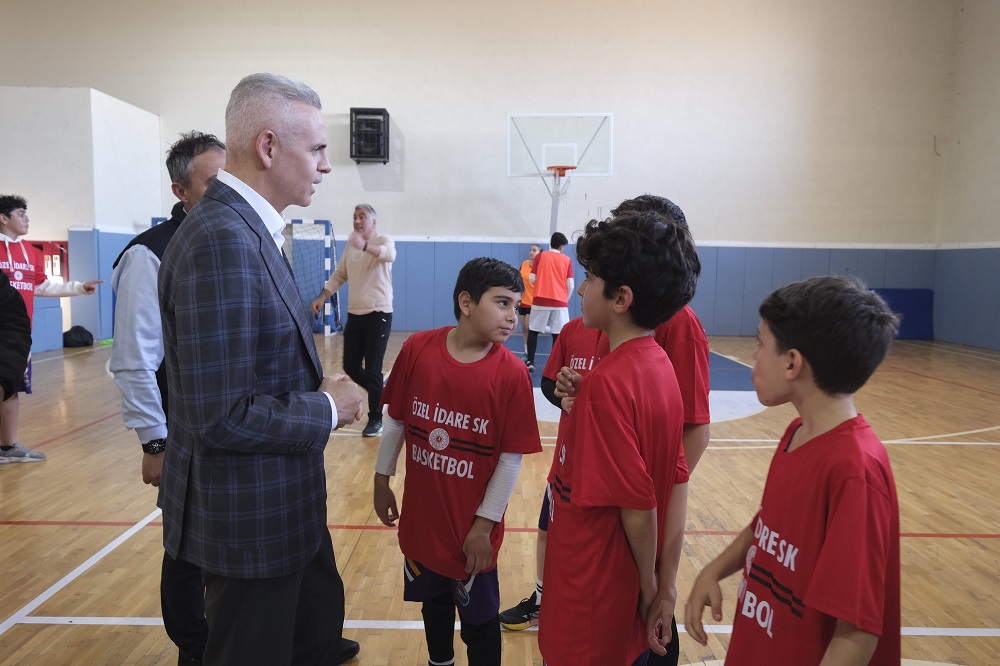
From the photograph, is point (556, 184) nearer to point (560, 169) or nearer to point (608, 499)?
point (560, 169)

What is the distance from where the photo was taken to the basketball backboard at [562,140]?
38.0ft

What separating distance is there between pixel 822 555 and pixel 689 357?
0.84 meters

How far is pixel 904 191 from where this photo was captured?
12.3 metres

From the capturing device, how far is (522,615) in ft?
8.56

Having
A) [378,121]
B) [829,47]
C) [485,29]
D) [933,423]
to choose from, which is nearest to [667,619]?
[933,423]

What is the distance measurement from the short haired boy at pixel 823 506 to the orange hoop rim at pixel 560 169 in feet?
34.6

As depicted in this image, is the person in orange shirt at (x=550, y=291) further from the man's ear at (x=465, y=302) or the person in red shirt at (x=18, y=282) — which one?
the man's ear at (x=465, y=302)

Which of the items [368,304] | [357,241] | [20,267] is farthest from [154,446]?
[20,267]

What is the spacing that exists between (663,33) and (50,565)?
12223 millimetres

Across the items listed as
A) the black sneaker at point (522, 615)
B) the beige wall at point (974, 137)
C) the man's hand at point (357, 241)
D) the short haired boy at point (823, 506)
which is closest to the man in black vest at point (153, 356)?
the black sneaker at point (522, 615)

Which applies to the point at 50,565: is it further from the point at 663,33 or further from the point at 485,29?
the point at 663,33

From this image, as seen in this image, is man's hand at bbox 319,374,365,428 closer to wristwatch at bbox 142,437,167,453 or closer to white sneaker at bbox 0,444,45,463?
wristwatch at bbox 142,437,167,453

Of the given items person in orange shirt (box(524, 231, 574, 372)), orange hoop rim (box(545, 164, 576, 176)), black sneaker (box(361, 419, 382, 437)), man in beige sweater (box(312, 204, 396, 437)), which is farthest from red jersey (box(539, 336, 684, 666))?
orange hoop rim (box(545, 164, 576, 176))

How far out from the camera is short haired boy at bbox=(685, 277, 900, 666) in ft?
3.45
